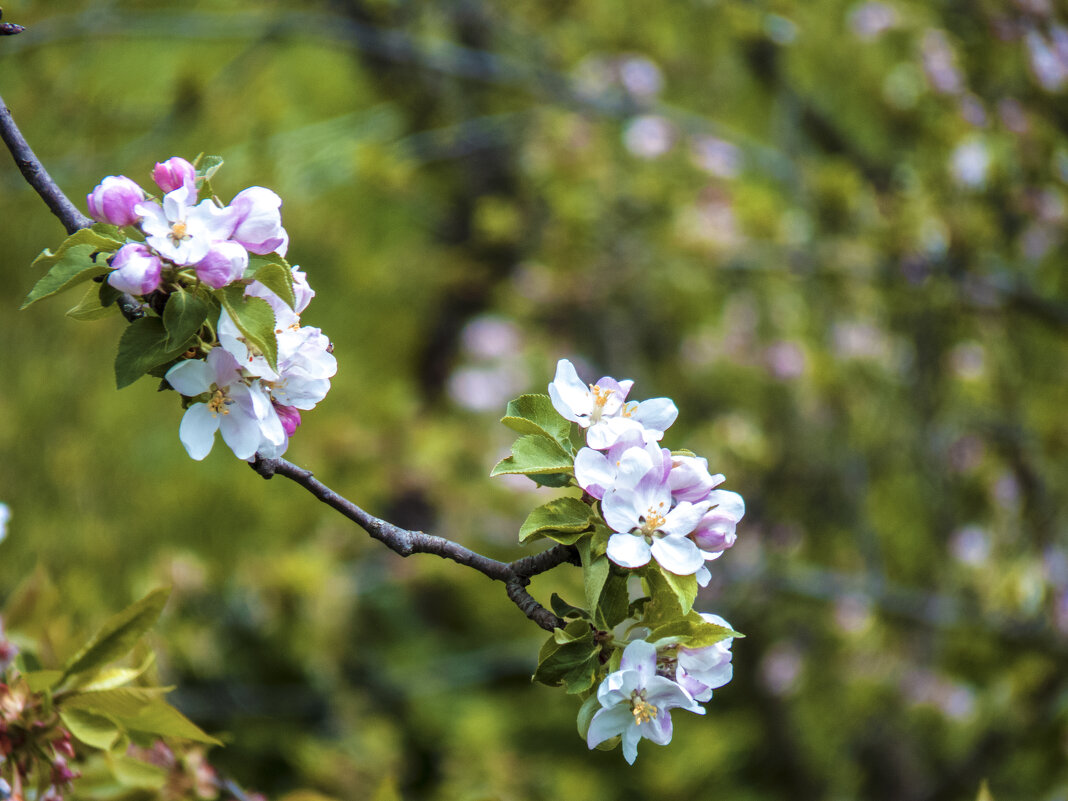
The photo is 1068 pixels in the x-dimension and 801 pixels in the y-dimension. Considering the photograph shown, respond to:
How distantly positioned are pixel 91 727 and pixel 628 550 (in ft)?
1.59

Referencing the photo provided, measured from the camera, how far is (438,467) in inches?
104

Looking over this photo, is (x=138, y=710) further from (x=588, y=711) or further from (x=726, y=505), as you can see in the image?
(x=726, y=505)

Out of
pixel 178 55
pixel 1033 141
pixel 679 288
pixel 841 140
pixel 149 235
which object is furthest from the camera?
pixel 178 55

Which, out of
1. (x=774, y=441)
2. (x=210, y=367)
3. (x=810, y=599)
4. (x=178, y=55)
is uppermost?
(x=210, y=367)

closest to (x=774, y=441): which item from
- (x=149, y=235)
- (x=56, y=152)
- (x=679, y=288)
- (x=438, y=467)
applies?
(x=679, y=288)

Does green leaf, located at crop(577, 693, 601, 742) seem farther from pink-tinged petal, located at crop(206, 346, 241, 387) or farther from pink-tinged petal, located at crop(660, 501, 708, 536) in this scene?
pink-tinged petal, located at crop(206, 346, 241, 387)

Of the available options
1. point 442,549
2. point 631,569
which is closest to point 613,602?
point 631,569

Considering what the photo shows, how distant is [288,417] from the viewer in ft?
2.23

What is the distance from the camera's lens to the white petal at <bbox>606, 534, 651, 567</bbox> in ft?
1.99

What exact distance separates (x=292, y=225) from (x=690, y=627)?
8.31 ft

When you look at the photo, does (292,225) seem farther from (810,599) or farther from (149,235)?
(149,235)

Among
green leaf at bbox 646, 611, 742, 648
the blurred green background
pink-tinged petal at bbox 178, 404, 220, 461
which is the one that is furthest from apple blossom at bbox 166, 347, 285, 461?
the blurred green background

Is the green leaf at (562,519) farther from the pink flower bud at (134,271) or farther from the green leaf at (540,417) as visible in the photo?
the pink flower bud at (134,271)

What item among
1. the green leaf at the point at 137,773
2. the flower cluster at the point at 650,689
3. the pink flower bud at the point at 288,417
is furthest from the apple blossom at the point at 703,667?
the green leaf at the point at 137,773
